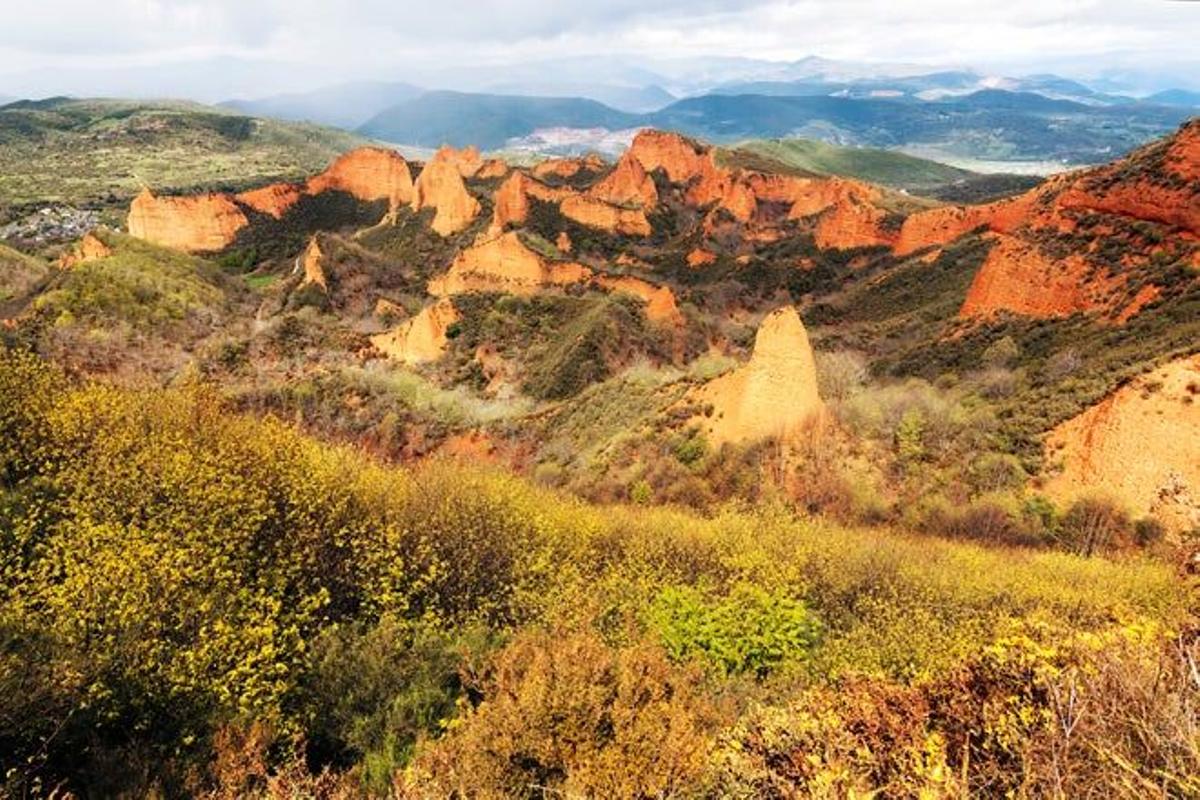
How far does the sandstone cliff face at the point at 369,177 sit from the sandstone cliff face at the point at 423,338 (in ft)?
196

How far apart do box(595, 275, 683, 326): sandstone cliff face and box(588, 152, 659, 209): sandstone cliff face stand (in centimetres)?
5115

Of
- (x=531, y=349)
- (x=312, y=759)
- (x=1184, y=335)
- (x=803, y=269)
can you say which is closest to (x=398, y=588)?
(x=312, y=759)

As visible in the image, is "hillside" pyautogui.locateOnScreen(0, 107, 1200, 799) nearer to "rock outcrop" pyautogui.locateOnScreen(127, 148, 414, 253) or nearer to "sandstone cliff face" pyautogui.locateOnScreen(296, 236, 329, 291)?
"sandstone cliff face" pyautogui.locateOnScreen(296, 236, 329, 291)

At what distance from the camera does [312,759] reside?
45.9 feet

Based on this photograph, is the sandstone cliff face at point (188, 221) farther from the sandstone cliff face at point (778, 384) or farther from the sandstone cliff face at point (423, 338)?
the sandstone cliff face at point (778, 384)

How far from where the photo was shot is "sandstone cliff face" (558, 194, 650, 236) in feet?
338

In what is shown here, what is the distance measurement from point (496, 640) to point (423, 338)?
162 feet

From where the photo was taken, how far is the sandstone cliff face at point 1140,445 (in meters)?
25.2

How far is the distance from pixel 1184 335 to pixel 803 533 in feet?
69.7

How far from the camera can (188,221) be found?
341 feet

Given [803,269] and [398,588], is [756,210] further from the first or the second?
[398,588]

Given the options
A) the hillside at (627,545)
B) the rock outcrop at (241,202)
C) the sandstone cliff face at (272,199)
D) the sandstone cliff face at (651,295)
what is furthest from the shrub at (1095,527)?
the sandstone cliff face at (272,199)

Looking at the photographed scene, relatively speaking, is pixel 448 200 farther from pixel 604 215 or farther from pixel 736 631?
pixel 736 631

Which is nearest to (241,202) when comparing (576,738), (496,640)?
(496,640)
